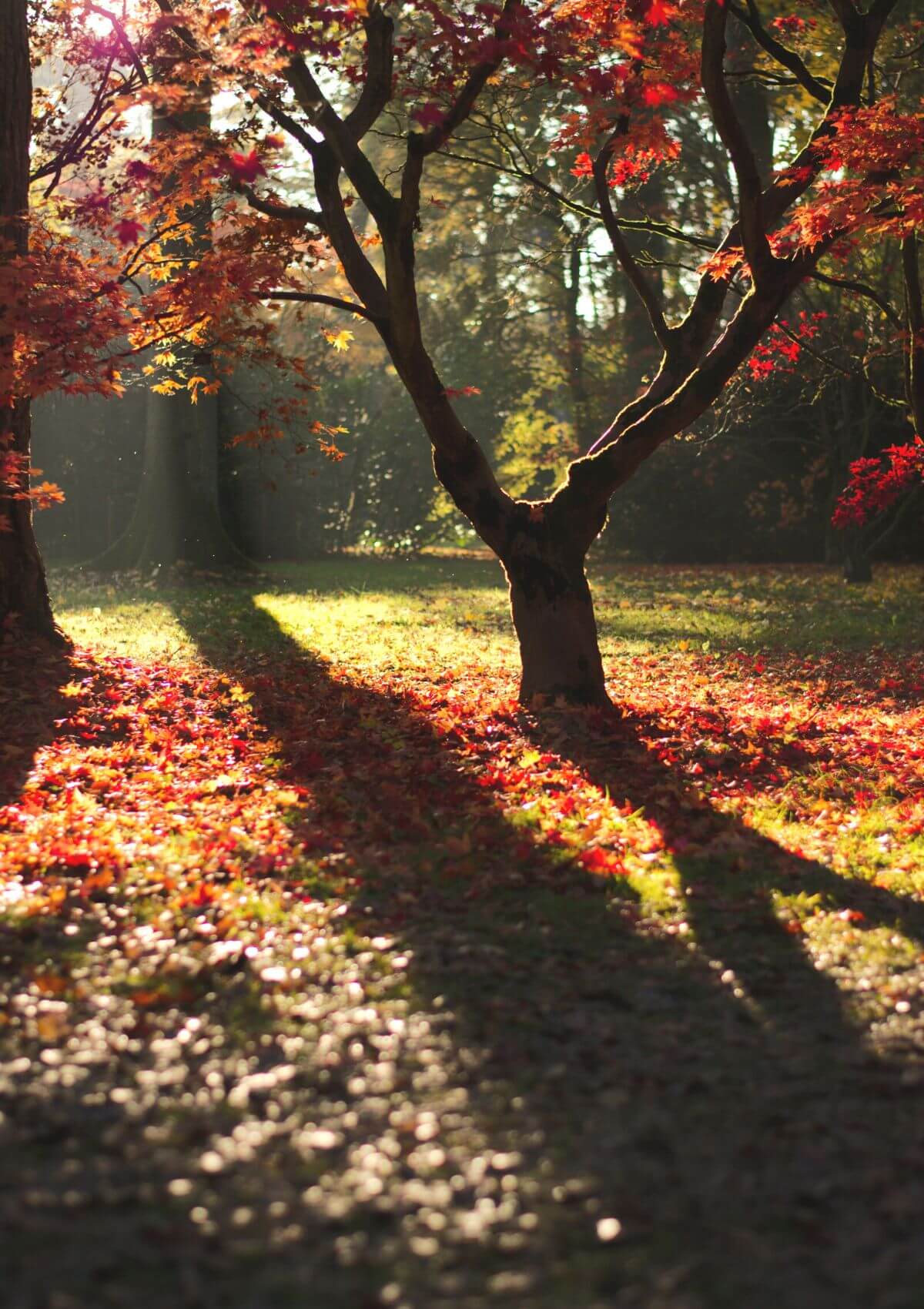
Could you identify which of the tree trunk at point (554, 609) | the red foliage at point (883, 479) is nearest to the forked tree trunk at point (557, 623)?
A: the tree trunk at point (554, 609)

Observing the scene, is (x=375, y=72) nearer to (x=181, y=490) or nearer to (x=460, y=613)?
(x=460, y=613)

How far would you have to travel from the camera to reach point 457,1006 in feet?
14.0

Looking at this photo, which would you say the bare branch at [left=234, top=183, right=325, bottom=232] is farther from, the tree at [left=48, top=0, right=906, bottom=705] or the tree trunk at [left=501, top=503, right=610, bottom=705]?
the tree trunk at [left=501, top=503, right=610, bottom=705]

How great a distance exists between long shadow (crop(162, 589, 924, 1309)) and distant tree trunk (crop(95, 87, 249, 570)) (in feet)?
43.0

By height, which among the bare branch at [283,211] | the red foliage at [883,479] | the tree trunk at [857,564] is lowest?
the tree trunk at [857,564]

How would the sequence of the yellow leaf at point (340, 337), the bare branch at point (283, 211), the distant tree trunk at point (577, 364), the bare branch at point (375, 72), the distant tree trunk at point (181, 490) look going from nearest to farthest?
the bare branch at point (375, 72), the bare branch at point (283, 211), the yellow leaf at point (340, 337), the distant tree trunk at point (181, 490), the distant tree trunk at point (577, 364)

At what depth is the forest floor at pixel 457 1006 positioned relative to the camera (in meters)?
2.89

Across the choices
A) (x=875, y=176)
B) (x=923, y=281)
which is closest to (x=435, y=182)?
(x=923, y=281)

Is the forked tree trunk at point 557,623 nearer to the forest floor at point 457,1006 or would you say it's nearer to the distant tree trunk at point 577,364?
the forest floor at point 457,1006

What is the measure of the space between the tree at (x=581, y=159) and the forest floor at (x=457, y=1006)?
1404 millimetres

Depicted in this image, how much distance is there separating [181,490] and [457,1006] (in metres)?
16.0

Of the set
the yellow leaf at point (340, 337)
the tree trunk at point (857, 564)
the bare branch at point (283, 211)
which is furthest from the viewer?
the tree trunk at point (857, 564)

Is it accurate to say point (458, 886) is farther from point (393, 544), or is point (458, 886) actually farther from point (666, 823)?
point (393, 544)

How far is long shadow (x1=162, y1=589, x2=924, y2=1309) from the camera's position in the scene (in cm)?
288
